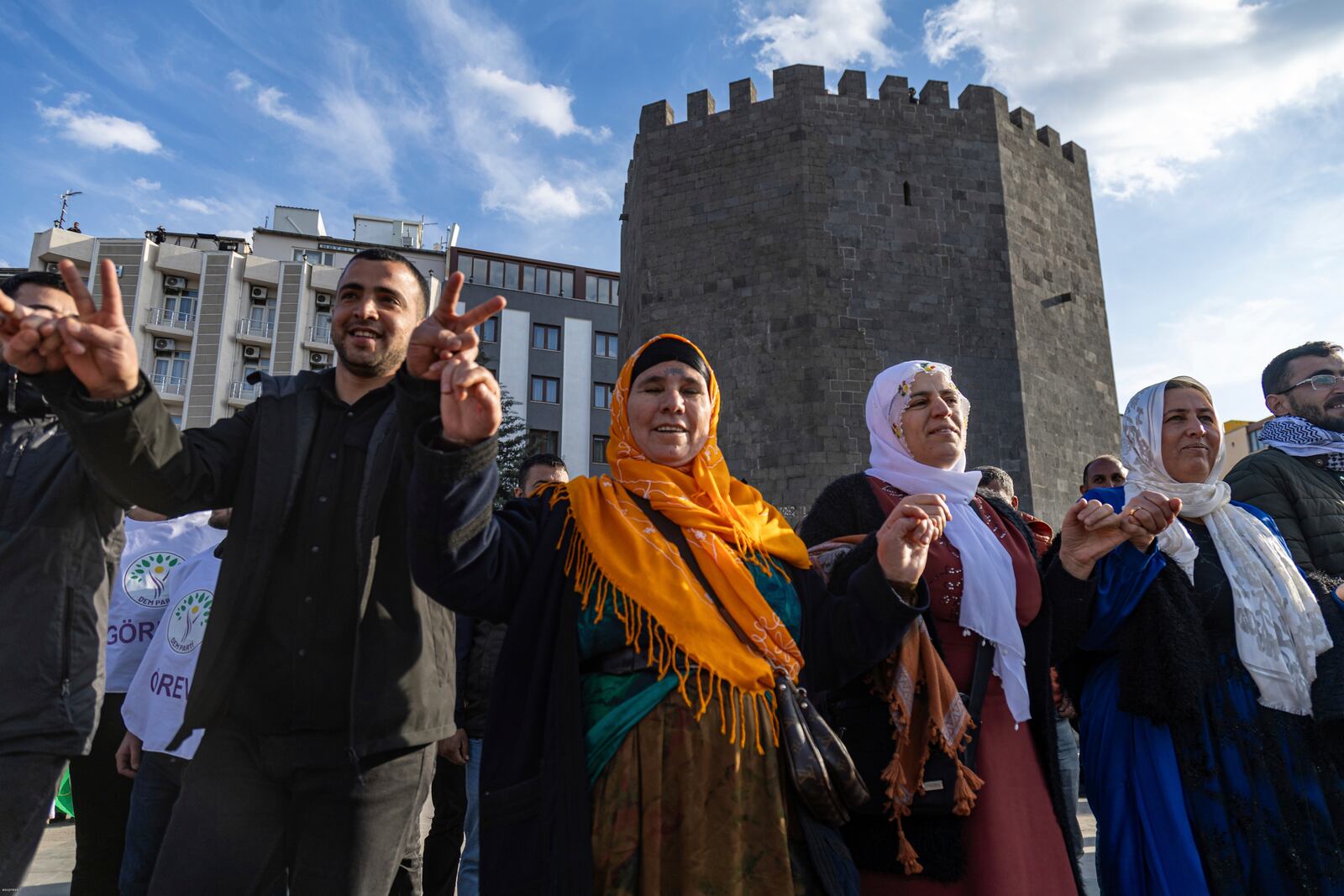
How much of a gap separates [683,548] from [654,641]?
10.2 inches

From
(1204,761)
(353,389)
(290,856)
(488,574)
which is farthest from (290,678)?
(1204,761)

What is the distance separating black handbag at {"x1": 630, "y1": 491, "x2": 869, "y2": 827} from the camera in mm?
1858

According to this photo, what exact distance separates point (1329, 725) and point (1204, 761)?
0.41 metres

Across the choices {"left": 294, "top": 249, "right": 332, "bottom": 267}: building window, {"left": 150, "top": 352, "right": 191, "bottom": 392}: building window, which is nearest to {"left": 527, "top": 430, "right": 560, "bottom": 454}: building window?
{"left": 294, "top": 249, "right": 332, "bottom": 267}: building window

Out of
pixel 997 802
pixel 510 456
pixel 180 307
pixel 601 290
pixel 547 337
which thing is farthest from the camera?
pixel 601 290

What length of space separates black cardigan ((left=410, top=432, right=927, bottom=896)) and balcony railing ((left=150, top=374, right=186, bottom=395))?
36.4m

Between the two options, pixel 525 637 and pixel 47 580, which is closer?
pixel 525 637

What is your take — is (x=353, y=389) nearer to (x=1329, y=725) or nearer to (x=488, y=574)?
(x=488, y=574)

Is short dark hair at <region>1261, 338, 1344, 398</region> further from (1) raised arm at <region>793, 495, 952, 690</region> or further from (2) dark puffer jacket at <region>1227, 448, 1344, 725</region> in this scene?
(1) raised arm at <region>793, 495, 952, 690</region>

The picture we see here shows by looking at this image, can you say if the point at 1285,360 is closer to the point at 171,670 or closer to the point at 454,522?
the point at 454,522

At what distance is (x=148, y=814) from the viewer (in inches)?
119

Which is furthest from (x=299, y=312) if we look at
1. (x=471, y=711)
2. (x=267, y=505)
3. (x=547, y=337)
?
(x=267, y=505)

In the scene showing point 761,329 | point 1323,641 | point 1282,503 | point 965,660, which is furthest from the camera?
point 761,329

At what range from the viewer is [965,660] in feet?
7.80
